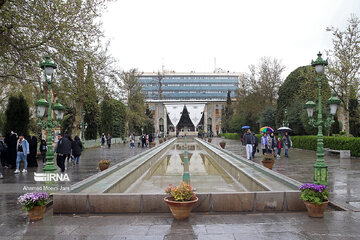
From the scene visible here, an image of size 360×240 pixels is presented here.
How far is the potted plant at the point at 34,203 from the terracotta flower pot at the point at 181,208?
8.63 feet

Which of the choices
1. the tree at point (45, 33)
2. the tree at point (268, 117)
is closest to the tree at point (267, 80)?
the tree at point (268, 117)

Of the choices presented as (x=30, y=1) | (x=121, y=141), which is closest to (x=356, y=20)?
(x=30, y=1)

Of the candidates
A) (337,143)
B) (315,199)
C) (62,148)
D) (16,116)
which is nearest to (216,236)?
(315,199)

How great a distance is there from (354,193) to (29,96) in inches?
1238

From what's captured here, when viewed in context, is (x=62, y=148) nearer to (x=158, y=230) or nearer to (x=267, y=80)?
(x=158, y=230)

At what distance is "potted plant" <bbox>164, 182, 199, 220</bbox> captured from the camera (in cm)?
564

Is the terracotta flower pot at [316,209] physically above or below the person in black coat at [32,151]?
below

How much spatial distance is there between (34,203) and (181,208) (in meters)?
3.01

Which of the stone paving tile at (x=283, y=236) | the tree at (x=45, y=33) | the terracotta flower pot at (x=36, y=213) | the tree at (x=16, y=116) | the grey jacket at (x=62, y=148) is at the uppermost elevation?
the tree at (x=45, y=33)

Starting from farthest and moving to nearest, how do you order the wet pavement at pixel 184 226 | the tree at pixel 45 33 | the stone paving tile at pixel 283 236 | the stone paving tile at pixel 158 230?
the tree at pixel 45 33 → the stone paving tile at pixel 158 230 → the wet pavement at pixel 184 226 → the stone paving tile at pixel 283 236

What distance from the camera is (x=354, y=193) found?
26.3ft

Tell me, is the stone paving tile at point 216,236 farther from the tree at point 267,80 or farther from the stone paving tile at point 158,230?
the tree at point 267,80

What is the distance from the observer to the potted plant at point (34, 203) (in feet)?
18.8

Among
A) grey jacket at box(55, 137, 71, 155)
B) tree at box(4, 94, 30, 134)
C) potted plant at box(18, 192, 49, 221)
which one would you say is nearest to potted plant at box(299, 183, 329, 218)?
potted plant at box(18, 192, 49, 221)
